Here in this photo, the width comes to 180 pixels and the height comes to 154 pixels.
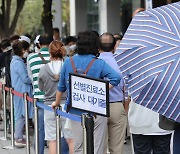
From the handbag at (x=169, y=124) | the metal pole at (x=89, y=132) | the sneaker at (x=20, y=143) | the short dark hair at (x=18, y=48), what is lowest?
the sneaker at (x=20, y=143)

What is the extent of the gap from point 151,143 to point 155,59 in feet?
6.75

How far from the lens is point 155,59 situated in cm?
461

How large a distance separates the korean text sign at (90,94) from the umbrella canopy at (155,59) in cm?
51

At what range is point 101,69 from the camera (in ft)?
20.9

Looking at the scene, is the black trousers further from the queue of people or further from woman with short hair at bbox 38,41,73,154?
woman with short hair at bbox 38,41,73,154

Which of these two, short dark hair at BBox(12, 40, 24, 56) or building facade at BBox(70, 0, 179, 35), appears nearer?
short dark hair at BBox(12, 40, 24, 56)

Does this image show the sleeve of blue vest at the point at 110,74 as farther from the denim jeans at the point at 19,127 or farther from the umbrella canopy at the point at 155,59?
the denim jeans at the point at 19,127

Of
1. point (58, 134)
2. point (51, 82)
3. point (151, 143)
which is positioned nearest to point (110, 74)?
point (151, 143)

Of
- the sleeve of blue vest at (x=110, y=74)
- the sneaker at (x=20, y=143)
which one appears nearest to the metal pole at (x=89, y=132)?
the sleeve of blue vest at (x=110, y=74)

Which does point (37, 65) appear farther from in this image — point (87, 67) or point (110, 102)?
point (87, 67)

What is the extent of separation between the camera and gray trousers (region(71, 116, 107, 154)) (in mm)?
6348

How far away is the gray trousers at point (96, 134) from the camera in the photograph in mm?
6348

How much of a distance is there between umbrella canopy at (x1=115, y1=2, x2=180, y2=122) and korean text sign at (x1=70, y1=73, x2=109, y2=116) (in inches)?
20.3

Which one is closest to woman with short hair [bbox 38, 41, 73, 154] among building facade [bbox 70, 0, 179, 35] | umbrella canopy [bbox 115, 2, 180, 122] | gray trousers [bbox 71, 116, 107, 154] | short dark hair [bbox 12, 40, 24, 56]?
gray trousers [bbox 71, 116, 107, 154]
